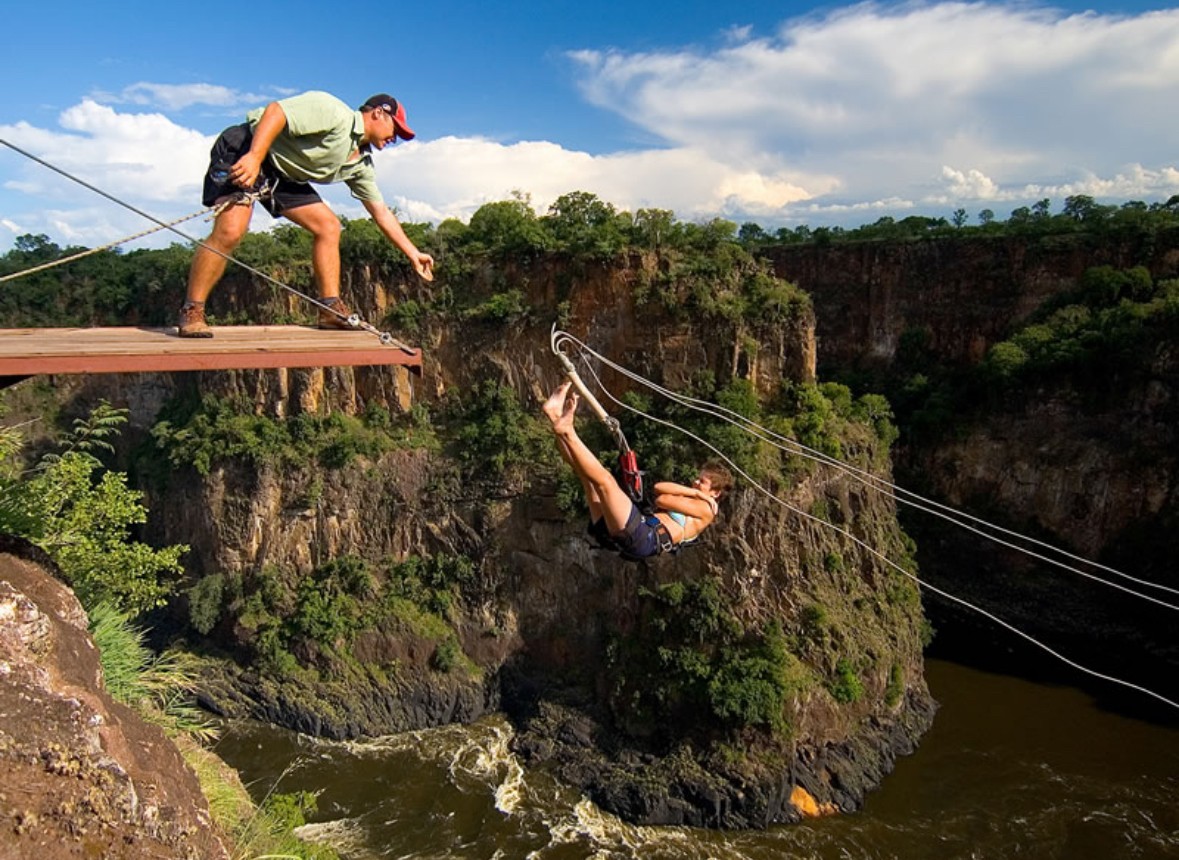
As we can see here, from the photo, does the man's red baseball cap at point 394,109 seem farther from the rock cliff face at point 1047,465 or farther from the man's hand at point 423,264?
the rock cliff face at point 1047,465

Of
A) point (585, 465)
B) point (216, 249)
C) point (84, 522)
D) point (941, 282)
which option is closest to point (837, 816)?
point (585, 465)

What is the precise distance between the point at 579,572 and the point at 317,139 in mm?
17244

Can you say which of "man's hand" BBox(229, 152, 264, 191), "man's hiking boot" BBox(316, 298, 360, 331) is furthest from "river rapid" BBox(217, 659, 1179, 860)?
"man's hand" BBox(229, 152, 264, 191)

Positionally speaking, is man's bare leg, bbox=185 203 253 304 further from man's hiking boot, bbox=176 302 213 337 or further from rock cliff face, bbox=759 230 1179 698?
rock cliff face, bbox=759 230 1179 698

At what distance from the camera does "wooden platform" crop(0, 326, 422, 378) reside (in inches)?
167

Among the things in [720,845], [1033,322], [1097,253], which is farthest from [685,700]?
[1097,253]

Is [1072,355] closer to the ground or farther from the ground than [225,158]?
farther from the ground

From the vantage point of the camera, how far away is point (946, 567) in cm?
2764

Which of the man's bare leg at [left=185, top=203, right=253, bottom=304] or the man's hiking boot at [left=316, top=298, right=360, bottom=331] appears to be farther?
the man's hiking boot at [left=316, top=298, right=360, bottom=331]

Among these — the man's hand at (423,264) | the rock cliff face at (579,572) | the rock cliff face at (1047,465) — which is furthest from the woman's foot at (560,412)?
the rock cliff face at (1047,465)

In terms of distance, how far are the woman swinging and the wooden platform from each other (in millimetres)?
1175

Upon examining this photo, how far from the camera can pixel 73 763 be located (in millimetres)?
3578

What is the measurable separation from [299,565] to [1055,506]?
26.4 metres

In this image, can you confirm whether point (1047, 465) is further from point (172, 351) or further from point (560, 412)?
point (172, 351)
